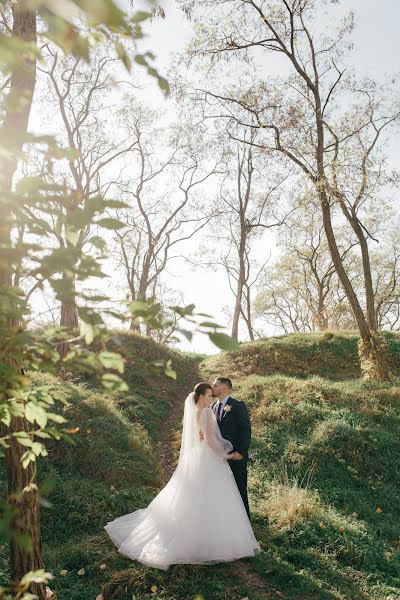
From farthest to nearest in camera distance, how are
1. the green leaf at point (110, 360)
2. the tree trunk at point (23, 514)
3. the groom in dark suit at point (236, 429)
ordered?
the groom in dark suit at point (236, 429)
the tree trunk at point (23, 514)
the green leaf at point (110, 360)

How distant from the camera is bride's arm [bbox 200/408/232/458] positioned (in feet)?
22.7

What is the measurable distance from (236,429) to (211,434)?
57cm

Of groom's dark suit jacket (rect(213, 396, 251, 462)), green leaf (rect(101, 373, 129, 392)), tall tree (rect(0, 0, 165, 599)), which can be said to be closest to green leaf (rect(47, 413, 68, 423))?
tall tree (rect(0, 0, 165, 599))

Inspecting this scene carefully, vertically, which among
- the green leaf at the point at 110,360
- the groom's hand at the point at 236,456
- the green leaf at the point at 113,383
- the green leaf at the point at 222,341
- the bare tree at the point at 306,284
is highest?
the bare tree at the point at 306,284

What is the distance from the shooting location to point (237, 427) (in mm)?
7367

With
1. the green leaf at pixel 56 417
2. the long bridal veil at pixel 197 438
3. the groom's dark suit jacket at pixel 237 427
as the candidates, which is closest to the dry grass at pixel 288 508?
the groom's dark suit jacket at pixel 237 427

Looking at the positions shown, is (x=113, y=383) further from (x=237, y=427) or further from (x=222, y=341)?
(x=237, y=427)

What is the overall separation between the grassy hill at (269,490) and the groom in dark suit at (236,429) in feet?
2.99

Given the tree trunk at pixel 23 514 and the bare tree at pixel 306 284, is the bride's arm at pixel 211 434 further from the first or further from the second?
the bare tree at pixel 306 284

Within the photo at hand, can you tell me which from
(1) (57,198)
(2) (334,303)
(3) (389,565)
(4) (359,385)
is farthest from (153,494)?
(2) (334,303)

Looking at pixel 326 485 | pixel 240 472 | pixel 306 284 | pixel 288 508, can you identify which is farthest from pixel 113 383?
pixel 306 284

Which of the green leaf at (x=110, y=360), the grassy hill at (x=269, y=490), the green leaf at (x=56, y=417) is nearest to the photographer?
the green leaf at (x=110, y=360)

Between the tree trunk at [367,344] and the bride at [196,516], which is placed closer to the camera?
the bride at [196,516]

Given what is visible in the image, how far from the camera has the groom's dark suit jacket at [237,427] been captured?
7230mm
